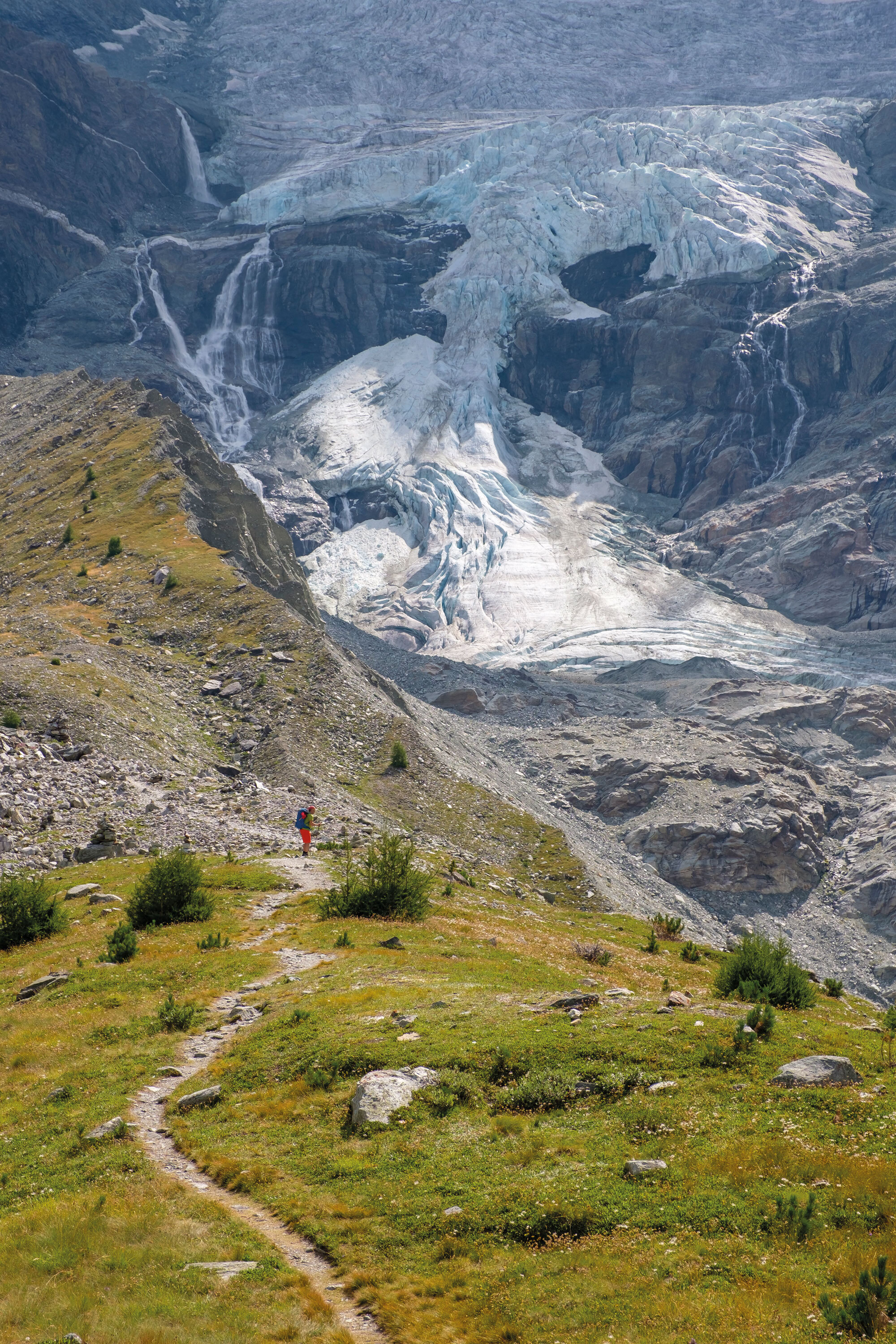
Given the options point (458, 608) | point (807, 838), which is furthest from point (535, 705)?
point (458, 608)

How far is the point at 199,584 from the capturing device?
63531 millimetres

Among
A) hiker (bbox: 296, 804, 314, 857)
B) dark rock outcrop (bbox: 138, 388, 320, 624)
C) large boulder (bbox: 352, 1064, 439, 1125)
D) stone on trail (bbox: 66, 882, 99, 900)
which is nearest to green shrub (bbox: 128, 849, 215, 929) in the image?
stone on trail (bbox: 66, 882, 99, 900)

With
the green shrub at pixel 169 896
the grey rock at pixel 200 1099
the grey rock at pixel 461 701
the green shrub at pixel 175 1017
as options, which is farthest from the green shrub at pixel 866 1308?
the grey rock at pixel 461 701

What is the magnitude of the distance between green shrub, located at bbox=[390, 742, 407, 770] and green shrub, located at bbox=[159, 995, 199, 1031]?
33.6 metres

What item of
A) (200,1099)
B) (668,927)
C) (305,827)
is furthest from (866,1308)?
(305,827)

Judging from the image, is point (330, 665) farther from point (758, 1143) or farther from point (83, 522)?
point (758, 1143)

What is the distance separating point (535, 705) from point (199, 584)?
80806 millimetres

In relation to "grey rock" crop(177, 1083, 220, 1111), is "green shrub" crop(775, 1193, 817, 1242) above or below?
above

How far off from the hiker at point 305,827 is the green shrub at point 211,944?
11.3m

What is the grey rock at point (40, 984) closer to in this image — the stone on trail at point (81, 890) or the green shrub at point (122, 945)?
the green shrub at point (122, 945)

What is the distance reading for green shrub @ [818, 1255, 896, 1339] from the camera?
8805mm

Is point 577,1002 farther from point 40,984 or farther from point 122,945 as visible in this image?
point 40,984

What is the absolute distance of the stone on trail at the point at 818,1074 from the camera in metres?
13.4

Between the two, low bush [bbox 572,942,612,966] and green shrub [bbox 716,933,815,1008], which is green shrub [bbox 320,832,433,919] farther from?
green shrub [bbox 716,933,815,1008]
